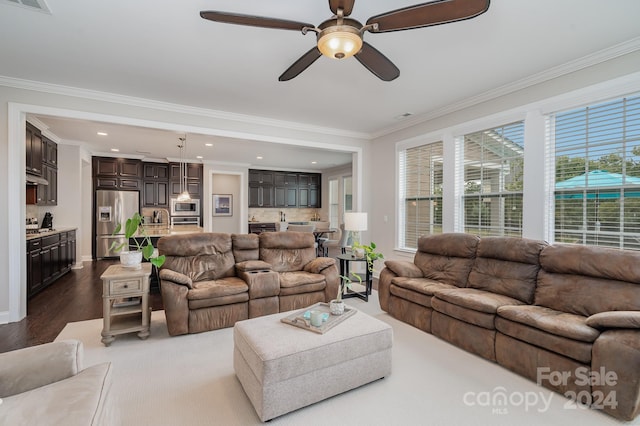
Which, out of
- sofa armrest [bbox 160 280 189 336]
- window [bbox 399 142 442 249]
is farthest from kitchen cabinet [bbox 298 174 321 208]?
sofa armrest [bbox 160 280 189 336]

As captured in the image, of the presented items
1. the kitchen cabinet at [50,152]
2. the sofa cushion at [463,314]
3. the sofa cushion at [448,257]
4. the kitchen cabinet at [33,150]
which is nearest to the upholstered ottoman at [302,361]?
the sofa cushion at [463,314]

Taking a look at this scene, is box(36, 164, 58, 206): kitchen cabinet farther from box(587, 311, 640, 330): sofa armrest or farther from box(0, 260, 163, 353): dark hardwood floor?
box(587, 311, 640, 330): sofa armrest

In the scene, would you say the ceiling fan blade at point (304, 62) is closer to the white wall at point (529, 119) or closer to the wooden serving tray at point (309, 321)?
the wooden serving tray at point (309, 321)

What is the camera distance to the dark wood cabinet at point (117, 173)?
7.36 meters

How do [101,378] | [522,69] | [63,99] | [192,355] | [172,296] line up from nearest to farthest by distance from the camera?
1. [101,378]
2. [192,355]
3. [172,296]
4. [522,69]
5. [63,99]

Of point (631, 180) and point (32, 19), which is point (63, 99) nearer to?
point (32, 19)

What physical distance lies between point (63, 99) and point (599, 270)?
5904 mm

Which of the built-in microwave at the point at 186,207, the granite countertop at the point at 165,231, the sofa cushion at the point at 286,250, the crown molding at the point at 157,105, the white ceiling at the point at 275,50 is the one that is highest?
the white ceiling at the point at 275,50

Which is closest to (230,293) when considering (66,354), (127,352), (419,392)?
(127,352)

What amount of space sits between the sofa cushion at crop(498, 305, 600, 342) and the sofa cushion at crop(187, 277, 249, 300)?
2.53 metres

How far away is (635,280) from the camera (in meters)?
2.23

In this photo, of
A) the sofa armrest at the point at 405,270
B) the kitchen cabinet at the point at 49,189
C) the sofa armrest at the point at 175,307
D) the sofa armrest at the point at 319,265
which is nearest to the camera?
the sofa armrest at the point at 175,307

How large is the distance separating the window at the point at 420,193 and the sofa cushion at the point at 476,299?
74.6 inches

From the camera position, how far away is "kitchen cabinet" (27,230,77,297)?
4.15 m
